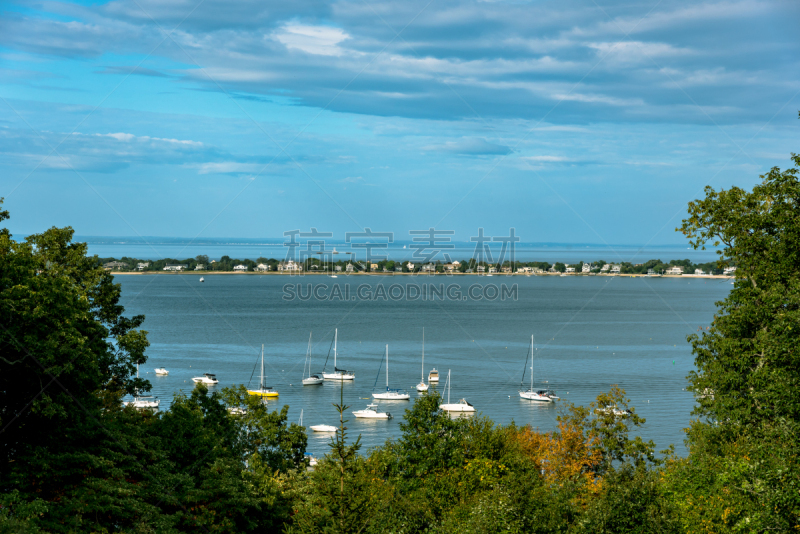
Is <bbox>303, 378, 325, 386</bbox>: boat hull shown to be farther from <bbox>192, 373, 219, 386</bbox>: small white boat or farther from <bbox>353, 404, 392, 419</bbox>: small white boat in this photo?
<bbox>353, 404, 392, 419</bbox>: small white boat

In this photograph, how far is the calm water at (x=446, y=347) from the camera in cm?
5641

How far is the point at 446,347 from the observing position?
84.2 m

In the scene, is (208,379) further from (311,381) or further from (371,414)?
(371,414)

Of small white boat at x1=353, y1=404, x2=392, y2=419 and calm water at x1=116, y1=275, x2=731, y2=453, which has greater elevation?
calm water at x1=116, y1=275, x2=731, y2=453

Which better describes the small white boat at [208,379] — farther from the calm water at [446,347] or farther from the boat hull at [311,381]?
the boat hull at [311,381]

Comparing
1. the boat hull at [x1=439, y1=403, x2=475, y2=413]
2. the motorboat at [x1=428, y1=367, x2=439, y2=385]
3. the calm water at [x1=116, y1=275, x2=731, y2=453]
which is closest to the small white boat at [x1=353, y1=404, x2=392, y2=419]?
the calm water at [x1=116, y1=275, x2=731, y2=453]

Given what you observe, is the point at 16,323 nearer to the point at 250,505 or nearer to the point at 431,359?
the point at 250,505

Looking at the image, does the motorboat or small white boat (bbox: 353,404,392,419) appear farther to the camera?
the motorboat

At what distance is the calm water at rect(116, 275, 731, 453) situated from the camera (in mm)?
56406

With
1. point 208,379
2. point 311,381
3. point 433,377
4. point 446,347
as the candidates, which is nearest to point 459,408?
point 433,377

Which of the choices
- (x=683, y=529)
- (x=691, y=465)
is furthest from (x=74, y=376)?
(x=691, y=465)

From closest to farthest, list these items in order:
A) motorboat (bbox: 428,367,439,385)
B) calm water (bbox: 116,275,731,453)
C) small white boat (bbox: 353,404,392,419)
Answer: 1. small white boat (bbox: 353,404,392,419)
2. calm water (bbox: 116,275,731,453)
3. motorboat (bbox: 428,367,439,385)

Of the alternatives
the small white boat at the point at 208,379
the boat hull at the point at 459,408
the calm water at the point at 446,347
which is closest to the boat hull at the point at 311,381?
the calm water at the point at 446,347

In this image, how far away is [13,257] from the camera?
53.6ft
